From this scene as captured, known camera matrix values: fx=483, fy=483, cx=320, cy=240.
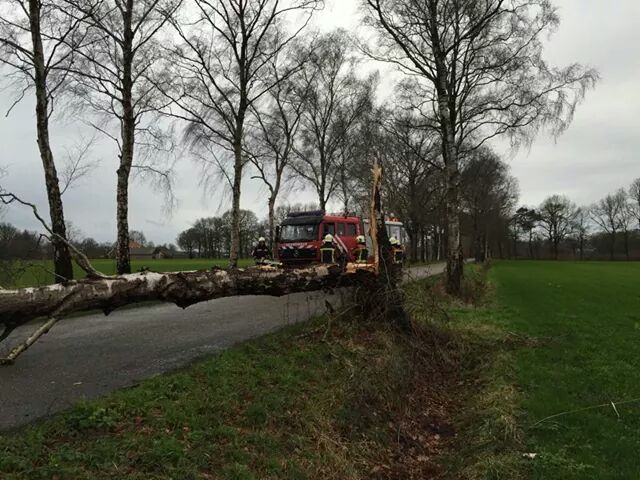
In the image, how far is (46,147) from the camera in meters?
11.9

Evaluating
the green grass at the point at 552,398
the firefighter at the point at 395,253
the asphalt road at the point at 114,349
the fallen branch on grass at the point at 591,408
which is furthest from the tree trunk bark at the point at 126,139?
the fallen branch on grass at the point at 591,408

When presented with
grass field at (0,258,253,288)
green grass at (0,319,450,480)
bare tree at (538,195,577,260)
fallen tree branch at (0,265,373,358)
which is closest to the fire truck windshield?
grass field at (0,258,253,288)

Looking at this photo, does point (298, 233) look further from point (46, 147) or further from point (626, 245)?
point (626, 245)

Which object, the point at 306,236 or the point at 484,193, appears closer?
the point at 306,236

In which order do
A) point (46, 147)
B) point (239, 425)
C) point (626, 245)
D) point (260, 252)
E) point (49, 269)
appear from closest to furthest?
point (239, 425), point (49, 269), point (46, 147), point (260, 252), point (626, 245)

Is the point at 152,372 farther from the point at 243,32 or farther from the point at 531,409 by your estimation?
the point at 243,32

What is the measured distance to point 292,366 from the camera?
6.83 metres

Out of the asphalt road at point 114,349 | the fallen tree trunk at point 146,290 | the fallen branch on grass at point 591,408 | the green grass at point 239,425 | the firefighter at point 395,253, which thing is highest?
the firefighter at point 395,253

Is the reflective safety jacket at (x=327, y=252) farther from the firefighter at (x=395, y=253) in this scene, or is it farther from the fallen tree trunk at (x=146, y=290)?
the fallen tree trunk at (x=146, y=290)

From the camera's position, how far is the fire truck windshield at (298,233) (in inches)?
714

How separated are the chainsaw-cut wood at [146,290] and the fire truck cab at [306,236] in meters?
9.07

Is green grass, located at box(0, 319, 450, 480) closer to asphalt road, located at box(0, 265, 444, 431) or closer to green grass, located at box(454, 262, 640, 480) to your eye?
asphalt road, located at box(0, 265, 444, 431)

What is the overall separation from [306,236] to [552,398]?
1261 cm

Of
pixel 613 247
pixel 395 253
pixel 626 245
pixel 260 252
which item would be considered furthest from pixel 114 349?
pixel 613 247
